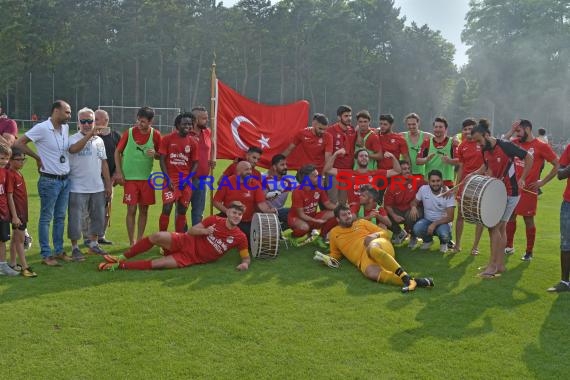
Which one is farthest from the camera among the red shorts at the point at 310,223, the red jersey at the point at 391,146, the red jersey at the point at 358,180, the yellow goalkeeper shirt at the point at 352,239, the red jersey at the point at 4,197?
the red jersey at the point at 391,146

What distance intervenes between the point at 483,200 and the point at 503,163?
699 mm

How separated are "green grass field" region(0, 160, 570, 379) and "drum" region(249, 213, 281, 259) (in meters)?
0.31

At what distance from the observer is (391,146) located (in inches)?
380

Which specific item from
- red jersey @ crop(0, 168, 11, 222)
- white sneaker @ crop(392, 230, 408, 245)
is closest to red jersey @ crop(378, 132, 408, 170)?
white sneaker @ crop(392, 230, 408, 245)

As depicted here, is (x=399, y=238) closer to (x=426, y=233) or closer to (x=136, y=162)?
(x=426, y=233)

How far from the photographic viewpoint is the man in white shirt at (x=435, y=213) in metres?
8.87

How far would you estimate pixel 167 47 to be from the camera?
5897 centimetres

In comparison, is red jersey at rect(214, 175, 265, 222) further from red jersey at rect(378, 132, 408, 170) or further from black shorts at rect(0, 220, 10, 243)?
black shorts at rect(0, 220, 10, 243)

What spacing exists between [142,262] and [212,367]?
302 centimetres

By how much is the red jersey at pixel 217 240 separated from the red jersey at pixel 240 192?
89 cm

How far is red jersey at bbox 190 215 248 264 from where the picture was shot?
7543 mm

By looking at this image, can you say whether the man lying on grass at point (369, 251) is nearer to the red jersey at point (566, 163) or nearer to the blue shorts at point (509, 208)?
the blue shorts at point (509, 208)

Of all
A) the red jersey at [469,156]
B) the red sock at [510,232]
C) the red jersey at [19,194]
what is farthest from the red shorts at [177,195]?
the red sock at [510,232]

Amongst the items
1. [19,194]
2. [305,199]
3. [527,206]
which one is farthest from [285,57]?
[19,194]
